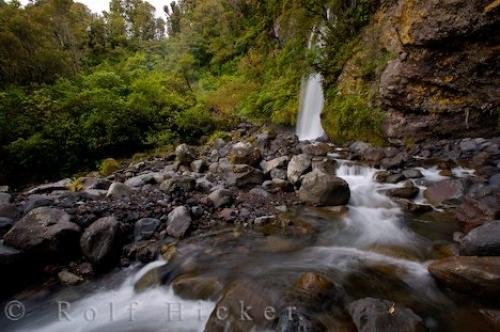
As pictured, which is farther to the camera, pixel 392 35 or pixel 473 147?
pixel 392 35

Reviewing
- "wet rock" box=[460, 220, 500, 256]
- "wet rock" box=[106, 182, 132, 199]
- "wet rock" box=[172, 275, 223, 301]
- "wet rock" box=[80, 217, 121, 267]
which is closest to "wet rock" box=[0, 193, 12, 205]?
"wet rock" box=[106, 182, 132, 199]

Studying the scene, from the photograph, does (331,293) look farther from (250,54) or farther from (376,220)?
(250,54)

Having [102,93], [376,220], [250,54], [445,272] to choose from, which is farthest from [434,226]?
[250,54]

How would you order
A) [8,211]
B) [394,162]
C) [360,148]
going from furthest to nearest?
[360,148] → [394,162] → [8,211]

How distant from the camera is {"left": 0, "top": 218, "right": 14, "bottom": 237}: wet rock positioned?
4.81 m

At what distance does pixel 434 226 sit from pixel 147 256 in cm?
454

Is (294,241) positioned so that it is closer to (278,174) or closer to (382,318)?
(382,318)

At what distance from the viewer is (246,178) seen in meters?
6.96

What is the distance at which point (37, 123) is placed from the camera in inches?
387

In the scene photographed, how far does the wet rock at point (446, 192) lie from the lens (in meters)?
5.77

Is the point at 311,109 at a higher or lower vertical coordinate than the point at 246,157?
higher

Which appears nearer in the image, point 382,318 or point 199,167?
point 382,318

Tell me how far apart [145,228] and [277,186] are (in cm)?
290

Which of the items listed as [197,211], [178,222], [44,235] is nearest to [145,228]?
[178,222]
